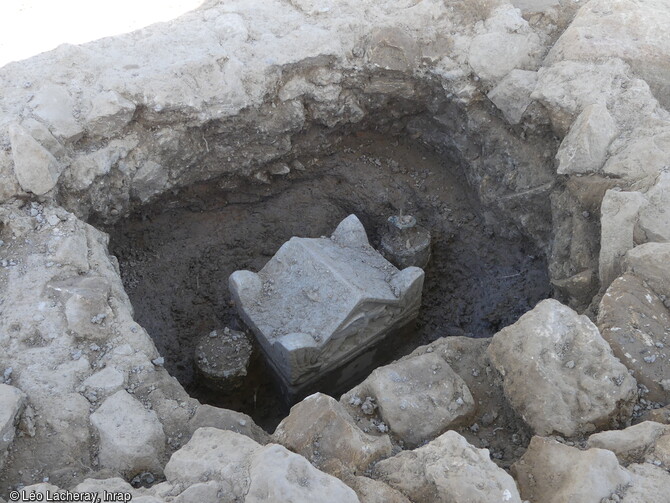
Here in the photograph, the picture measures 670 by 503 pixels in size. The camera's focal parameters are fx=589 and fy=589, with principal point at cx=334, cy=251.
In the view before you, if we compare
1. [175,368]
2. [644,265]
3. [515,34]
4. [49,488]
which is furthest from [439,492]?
[515,34]

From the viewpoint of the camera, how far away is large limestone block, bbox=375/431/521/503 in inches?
75.3

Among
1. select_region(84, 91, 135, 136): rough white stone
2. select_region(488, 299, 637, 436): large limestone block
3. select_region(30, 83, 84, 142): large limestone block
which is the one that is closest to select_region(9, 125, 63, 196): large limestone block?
select_region(30, 83, 84, 142): large limestone block

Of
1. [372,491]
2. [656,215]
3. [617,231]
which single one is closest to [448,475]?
[372,491]

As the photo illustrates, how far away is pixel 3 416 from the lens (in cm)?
230

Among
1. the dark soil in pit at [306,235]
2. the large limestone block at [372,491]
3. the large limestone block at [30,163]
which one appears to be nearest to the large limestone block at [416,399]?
the large limestone block at [372,491]

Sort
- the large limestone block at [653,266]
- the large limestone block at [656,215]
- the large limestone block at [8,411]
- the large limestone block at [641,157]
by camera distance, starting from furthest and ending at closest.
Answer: the large limestone block at [641,157] → the large limestone block at [656,215] → the large limestone block at [653,266] → the large limestone block at [8,411]

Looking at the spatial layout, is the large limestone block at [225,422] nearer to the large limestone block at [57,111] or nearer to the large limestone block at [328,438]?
the large limestone block at [328,438]

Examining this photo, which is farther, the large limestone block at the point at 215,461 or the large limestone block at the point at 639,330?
the large limestone block at the point at 639,330

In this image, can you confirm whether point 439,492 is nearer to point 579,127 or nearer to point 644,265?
point 644,265

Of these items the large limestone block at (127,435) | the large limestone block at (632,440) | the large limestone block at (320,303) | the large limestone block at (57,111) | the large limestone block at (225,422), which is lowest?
the large limestone block at (320,303)

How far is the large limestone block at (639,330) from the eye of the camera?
244 cm

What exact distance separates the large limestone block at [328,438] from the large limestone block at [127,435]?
55 cm

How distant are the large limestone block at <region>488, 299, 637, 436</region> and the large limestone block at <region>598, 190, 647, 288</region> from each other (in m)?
0.60

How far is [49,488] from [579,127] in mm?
3191
